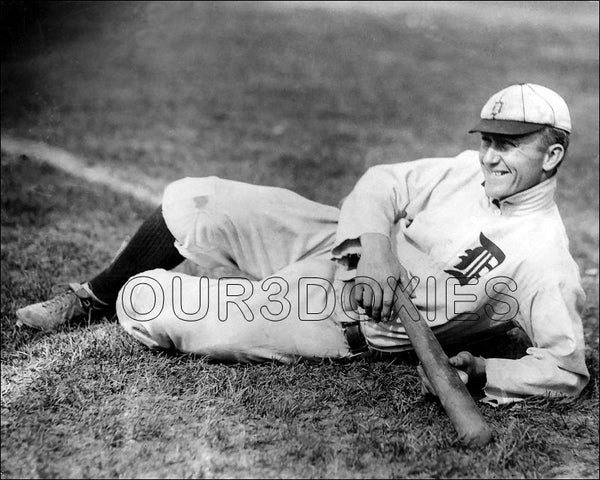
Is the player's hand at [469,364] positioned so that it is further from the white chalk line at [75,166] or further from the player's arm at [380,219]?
the white chalk line at [75,166]

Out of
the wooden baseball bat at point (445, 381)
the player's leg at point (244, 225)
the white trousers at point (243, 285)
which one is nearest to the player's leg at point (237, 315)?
the white trousers at point (243, 285)

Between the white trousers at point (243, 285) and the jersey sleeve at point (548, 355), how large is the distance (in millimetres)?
767

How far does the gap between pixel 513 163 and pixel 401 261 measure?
69 centimetres

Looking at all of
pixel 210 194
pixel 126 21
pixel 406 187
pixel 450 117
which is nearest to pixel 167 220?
pixel 210 194

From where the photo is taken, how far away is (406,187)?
345 centimetres

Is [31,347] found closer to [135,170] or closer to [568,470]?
[568,470]

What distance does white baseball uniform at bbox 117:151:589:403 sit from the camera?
9.72 ft

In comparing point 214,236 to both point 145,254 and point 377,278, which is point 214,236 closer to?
point 145,254

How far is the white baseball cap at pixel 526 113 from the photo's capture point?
116 inches

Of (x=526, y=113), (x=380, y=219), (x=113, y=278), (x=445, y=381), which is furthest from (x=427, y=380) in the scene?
(x=113, y=278)

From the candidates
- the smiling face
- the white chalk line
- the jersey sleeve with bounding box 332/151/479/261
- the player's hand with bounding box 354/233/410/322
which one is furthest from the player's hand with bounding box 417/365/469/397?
the white chalk line

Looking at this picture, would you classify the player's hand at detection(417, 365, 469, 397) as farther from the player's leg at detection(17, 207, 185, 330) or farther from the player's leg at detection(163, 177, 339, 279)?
the player's leg at detection(17, 207, 185, 330)

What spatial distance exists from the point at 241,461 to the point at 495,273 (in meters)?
1.34

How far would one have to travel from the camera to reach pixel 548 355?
2930mm
